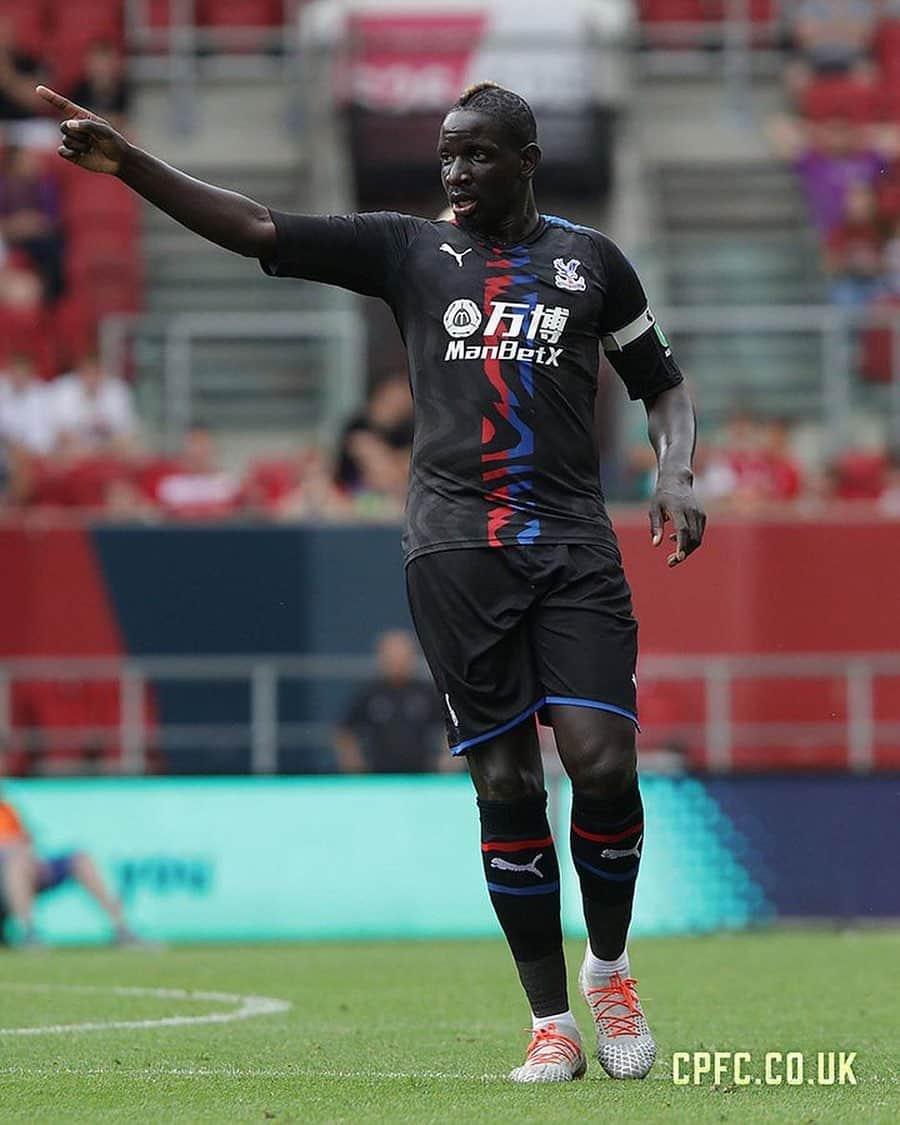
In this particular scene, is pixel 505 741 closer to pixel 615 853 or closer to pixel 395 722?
pixel 615 853

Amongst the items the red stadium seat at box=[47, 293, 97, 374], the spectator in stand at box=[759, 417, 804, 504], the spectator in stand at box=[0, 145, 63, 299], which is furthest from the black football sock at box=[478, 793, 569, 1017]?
the spectator in stand at box=[0, 145, 63, 299]

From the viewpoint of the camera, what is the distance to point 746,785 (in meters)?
13.9

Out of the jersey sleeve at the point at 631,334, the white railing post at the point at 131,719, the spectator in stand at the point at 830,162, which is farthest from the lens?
the spectator in stand at the point at 830,162

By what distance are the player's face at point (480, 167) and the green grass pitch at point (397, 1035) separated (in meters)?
2.15

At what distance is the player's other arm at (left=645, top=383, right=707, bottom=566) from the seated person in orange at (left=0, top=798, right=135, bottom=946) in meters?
7.46

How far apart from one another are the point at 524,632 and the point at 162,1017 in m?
2.50

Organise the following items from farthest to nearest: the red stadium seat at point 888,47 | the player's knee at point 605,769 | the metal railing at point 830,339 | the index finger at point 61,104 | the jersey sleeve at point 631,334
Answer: the red stadium seat at point 888,47
the metal railing at point 830,339
the jersey sleeve at point 631,334
the player's knee at point 605,769
the index finger at point 61,104

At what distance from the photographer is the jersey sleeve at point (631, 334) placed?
6.29 metres

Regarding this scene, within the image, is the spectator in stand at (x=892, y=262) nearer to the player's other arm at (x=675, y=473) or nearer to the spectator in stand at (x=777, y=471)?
the spectator in stand at (x=777, y=471)

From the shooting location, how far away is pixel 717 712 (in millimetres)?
15703

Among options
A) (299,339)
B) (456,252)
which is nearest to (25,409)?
(299,339)

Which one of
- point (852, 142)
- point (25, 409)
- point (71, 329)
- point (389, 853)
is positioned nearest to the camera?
point (389, 853)

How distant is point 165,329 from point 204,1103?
12.8m

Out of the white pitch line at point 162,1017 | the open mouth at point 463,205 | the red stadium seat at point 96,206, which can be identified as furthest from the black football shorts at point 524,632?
the red stadium seat at point 96,206
